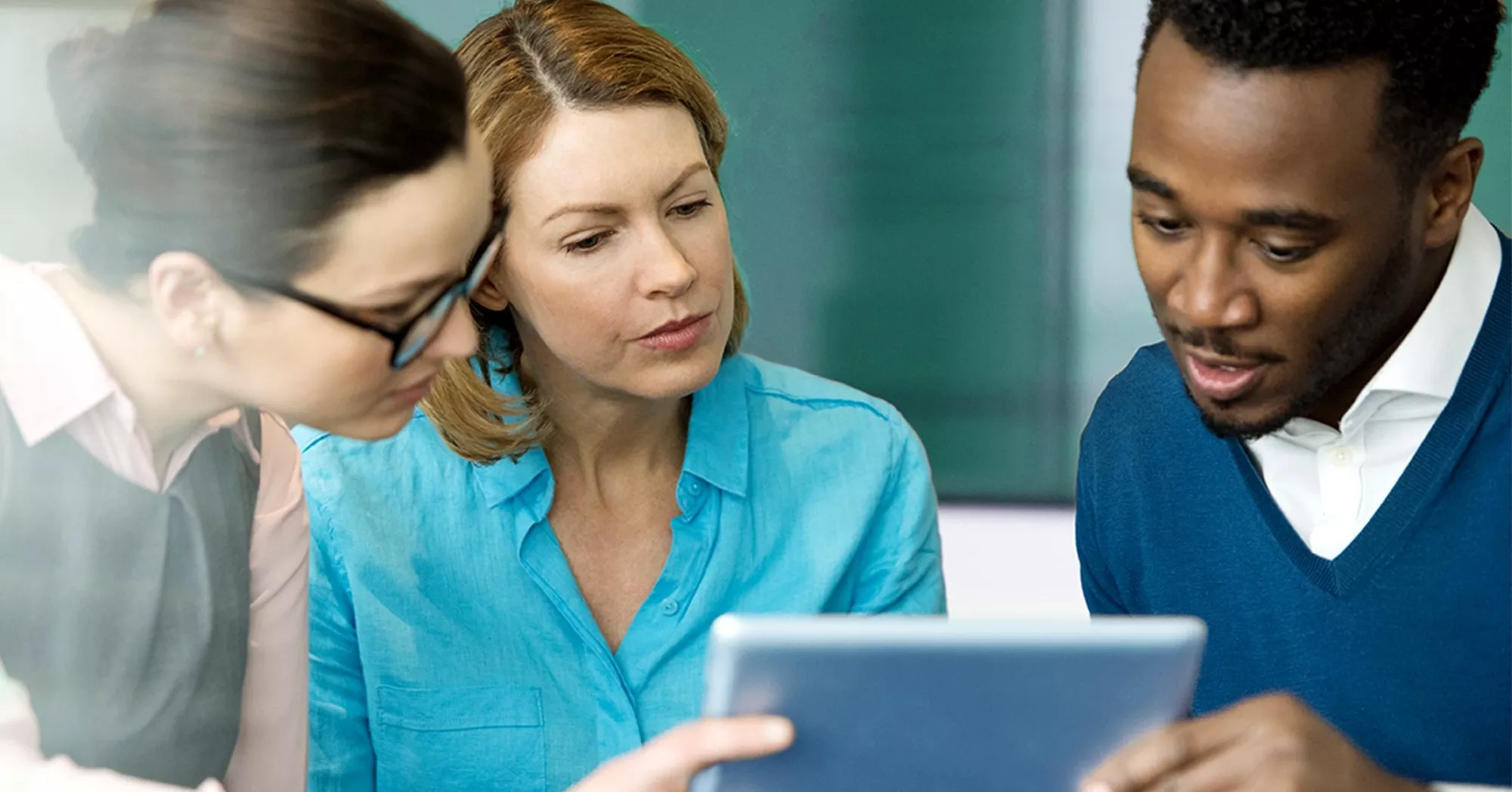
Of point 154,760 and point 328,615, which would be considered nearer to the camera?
point 154,760

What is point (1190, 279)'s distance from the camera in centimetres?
94

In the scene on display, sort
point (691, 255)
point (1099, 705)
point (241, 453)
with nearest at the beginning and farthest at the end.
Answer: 1. point (1099, 705)
2. point (241, 453)
3. point (691, 255)

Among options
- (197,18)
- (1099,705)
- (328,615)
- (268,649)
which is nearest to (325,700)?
(328,615)

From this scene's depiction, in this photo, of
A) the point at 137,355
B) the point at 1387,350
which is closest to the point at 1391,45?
the point at 1387,350

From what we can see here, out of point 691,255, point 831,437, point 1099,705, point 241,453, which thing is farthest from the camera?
point 831,437

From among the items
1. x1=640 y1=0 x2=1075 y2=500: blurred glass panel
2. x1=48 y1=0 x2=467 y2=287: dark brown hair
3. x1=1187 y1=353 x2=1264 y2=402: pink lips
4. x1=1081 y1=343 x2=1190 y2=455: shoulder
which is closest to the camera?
Answer: x1=48 y1=0 x2=467 y2=287: dark brown hair

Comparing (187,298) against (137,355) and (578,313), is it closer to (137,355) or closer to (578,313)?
(137,355)

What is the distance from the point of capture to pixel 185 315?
→ 0.91 m

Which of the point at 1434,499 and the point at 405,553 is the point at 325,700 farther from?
the point at 1434,499

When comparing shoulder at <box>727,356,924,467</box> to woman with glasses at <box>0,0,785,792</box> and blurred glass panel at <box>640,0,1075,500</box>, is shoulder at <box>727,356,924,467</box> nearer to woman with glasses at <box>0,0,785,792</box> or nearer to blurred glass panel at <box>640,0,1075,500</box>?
blurred glass panel at <box>640,0,1075,500</box>

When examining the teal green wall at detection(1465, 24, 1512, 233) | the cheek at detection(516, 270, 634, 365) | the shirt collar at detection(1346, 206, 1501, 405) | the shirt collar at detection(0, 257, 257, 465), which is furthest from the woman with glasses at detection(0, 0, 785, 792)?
the teal green wall at detection(1465, 24, 1512, 233)

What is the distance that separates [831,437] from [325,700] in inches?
19.4

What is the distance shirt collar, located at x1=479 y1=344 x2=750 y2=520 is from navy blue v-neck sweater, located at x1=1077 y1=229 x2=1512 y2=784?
1.15 ft

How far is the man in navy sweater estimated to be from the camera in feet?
2.93
